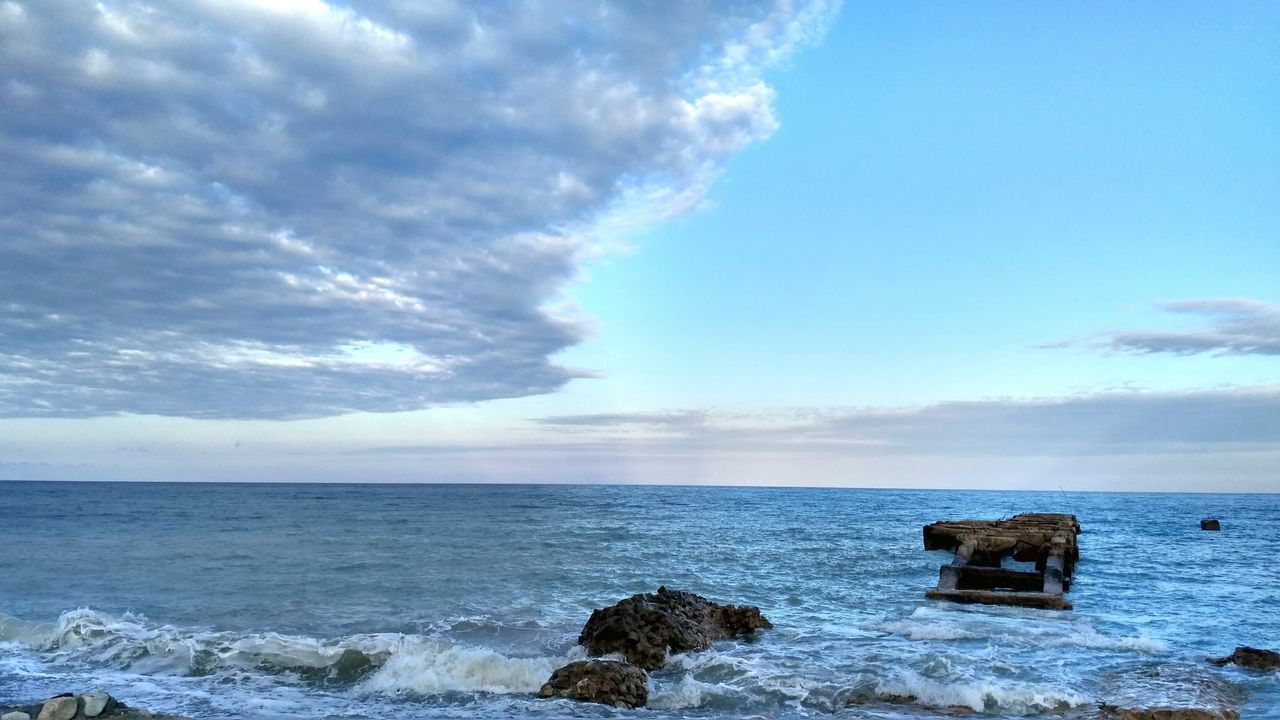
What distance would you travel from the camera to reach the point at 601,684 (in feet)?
36.9

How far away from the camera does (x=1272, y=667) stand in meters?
12.9

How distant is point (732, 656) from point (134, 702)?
944 cm

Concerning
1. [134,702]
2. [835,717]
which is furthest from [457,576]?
[835,717]

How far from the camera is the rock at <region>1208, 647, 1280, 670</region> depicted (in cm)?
1297

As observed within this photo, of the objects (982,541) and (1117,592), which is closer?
(1117,592)

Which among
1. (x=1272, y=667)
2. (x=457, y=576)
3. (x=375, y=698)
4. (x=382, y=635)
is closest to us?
(x=375, y=698)

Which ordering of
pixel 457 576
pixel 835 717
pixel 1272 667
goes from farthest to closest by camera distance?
pixel 457 576 → pixel 1272 667 → pixel 835 717

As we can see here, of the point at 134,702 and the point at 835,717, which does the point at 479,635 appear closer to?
the point at 134,702

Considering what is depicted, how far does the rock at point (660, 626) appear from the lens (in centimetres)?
1345

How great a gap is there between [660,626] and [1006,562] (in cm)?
2556

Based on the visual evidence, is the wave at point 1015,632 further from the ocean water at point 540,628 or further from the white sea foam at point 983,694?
the white sea foam at point 983,694

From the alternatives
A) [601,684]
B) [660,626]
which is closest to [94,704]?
[601,684]

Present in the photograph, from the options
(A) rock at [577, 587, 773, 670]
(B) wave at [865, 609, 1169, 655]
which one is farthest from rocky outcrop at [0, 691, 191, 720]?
(B) wave at [865, 609, 1169, 655]

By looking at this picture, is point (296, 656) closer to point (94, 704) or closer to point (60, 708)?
point (94, 704)
